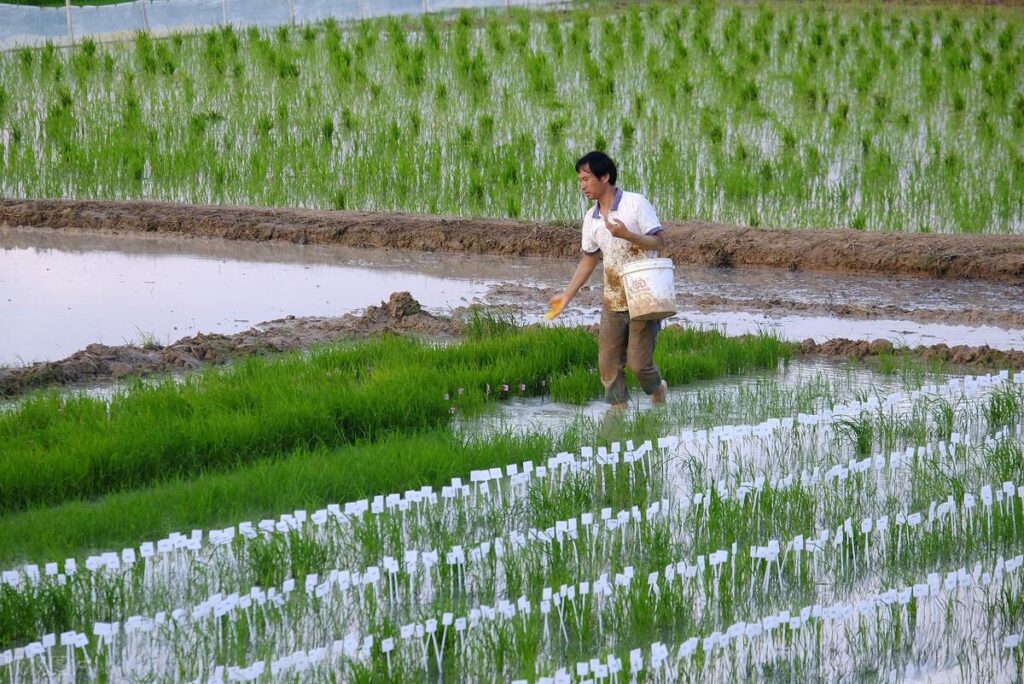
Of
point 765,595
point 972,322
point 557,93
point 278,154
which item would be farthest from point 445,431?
point 557,93

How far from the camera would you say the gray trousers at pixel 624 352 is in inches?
199

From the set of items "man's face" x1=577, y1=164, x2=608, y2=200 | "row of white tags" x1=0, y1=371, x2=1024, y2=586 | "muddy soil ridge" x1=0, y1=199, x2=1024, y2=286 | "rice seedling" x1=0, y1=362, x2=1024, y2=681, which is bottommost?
"rice seedling" x1=0, y1=362, x2=1024, y2=681

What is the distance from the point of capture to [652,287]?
15.9ft

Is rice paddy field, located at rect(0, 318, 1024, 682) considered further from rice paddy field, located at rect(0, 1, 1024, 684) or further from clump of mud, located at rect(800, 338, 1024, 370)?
clump of mud, located at rect(800, 338, 1024, 370)

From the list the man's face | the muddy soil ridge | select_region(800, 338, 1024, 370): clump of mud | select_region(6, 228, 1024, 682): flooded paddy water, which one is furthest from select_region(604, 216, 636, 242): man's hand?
the muddy soil ridge

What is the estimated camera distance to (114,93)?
1266 centimetres

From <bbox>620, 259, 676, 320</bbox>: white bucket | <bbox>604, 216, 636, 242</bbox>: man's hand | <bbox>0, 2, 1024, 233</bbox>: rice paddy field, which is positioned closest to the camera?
<bbox>604, 216, 636, 242</bbox>: man's hand

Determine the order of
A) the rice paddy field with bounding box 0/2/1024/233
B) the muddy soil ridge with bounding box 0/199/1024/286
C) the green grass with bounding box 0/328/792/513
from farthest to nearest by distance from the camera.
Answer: the rice paddy field with bounding box 0/2/1024/233 < the muddy soil ridge with bounding box 0/199/1024/286 < the green grass with bounding box 0/328/792/513

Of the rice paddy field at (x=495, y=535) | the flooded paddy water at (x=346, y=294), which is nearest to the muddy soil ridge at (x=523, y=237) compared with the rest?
the flooded paddy water at (x=346, y=294)

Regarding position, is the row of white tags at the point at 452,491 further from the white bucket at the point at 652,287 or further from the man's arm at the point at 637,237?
the man's arm at the point at 637,237

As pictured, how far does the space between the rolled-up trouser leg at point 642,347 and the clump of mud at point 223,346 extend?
1671 mm

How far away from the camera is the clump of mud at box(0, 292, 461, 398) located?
224 inches

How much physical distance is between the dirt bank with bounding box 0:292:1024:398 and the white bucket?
1.44 metres

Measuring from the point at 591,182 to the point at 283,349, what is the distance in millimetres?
2059
